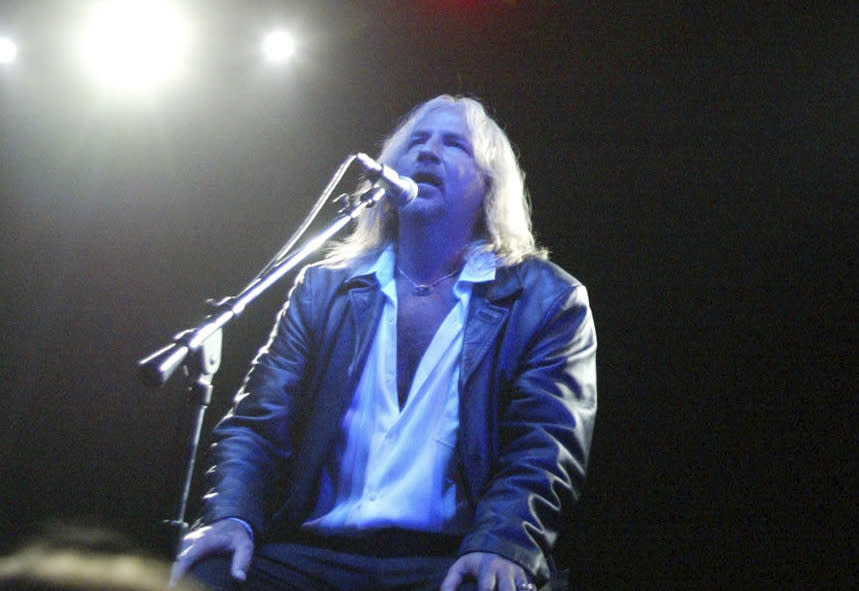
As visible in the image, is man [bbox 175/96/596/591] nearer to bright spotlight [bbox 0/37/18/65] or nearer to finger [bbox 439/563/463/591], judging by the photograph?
finger [bbox 439/563/463/591]

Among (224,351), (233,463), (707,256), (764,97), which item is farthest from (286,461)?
(764,97)

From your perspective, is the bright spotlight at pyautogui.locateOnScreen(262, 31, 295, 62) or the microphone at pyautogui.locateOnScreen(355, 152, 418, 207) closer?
the microphone at pyautogui.locateOnScreen(355, 152, 418, 207)

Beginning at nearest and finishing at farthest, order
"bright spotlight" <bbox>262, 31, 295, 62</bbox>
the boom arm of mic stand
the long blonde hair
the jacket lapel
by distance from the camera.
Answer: the boom arm of mic stand, the jacket lapel, the long blonde hair, "bright spotlight" <bbox>262, 31, 295, 62</bbox>

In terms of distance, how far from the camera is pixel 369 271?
2.36 metres

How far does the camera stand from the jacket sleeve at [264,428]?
6.17 ft

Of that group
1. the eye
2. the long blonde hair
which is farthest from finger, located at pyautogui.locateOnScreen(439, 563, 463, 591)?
the eye

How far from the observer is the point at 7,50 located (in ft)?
11.0

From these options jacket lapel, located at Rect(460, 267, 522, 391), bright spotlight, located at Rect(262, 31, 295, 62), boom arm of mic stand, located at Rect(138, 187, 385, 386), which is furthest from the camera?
bright spotlight, located at Rect(262, 31, 295, 62)

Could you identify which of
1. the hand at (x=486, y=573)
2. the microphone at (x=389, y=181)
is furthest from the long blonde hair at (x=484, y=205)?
the hand at (x=486, y=573)

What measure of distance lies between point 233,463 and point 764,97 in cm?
239

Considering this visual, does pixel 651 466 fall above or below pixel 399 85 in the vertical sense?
below

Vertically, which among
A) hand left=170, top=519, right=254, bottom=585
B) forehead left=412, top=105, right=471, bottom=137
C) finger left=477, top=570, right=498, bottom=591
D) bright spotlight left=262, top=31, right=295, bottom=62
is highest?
bright spotlight left=262, top=31, right=295, bottom=62

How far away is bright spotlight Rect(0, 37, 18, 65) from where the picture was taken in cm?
333

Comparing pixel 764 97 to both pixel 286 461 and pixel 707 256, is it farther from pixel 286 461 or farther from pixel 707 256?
pixel 286 461
